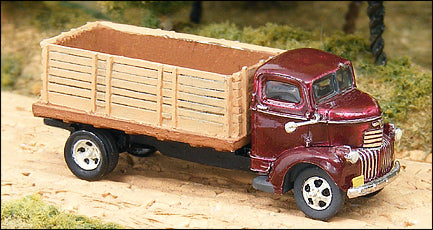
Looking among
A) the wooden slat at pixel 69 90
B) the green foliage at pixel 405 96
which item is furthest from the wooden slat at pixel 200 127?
the green foliage at pixel 405 96

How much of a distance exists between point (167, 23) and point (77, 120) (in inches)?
252

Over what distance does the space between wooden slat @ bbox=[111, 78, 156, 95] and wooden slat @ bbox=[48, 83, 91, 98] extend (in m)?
0.47

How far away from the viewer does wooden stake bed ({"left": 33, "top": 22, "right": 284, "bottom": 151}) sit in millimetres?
11219

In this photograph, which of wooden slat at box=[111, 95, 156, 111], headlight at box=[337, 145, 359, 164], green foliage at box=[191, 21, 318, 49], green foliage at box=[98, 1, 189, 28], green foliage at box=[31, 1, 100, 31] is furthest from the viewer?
green foliage at box=[31, 1, 100, 31]

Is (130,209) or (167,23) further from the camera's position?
(167,23)

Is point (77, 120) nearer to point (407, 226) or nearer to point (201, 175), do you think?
point (201, 175)

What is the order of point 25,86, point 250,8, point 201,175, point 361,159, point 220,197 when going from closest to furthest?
point 361,159, point 220,197, point 201,175, point 25,86, point 250,8

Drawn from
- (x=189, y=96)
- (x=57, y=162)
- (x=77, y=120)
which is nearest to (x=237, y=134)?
(x=189, y=96)

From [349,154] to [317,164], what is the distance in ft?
1.44

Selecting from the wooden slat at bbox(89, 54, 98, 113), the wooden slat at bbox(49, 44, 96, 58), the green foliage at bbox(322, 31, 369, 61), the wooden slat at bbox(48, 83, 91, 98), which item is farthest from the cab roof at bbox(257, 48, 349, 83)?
the green foliage at bbox(322, 31, 369, 61)

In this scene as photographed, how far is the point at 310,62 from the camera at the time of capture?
11.4m

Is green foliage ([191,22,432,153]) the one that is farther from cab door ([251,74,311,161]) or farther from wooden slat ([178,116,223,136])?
wooden slat ([178,116,223,136])

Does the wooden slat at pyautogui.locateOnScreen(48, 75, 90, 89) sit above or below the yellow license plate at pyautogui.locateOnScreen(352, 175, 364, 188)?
above

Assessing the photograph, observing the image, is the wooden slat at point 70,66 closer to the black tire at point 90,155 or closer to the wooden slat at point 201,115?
the black tire at point 90,155
